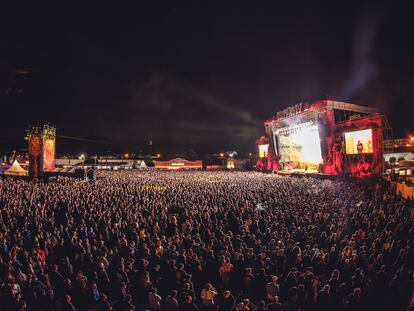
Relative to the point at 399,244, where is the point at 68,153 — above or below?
above

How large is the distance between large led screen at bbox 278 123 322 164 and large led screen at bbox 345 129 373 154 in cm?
554

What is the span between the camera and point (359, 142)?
2178 centimetres

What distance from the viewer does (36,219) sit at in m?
9.87

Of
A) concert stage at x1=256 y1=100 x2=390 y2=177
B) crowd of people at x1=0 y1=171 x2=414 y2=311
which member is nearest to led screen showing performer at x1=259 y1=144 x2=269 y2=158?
concert stage at x1=256 y1=100 x2=390 y2=177

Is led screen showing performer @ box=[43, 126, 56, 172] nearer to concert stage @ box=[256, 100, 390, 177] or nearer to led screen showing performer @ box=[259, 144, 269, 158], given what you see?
concert stage @ box=[256, 100, 390, 177]

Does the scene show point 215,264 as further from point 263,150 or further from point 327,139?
point 263,150

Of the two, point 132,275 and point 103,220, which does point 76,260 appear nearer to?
point 132,275

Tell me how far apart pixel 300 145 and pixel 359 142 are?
12.0m

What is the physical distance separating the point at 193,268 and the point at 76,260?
303 centimetres

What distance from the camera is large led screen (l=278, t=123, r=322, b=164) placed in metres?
30.6

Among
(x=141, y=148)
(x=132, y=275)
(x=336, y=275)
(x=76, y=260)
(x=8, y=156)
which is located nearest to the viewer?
(x=336, y=275)

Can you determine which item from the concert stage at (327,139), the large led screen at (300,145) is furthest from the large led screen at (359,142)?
the large led screen at (300,145)

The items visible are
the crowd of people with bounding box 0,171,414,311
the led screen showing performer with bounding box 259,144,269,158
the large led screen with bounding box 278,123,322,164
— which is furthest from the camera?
the led screen showing performer with bounding box 259,144,269,158

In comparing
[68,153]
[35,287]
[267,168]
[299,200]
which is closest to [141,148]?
[68,153]
